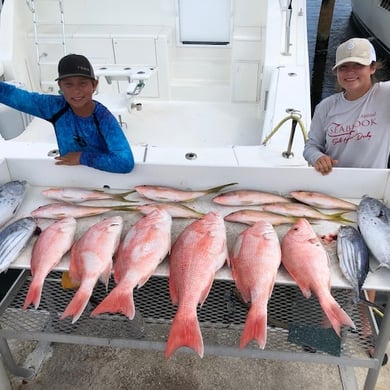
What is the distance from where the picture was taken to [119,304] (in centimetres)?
135

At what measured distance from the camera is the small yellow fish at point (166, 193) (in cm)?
188

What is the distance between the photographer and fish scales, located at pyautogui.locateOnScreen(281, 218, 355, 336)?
1.35 meters

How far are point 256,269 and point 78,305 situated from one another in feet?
2.20

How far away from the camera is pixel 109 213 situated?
72.1 inches

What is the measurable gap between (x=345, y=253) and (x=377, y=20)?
14787 mm

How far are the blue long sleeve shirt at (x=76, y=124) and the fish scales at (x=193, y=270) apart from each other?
0.63 m

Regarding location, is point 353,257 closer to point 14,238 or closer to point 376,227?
point 376,227

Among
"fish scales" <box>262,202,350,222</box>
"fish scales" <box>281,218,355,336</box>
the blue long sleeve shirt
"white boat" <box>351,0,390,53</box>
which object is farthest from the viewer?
"white boat" <box>351,0,390,53</box>

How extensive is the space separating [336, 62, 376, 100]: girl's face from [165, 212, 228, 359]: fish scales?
1.02m

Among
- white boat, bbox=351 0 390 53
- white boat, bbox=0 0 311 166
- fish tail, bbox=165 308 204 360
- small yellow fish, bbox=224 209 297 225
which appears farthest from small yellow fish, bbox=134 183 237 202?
white boat, bbox=351 0 390 53

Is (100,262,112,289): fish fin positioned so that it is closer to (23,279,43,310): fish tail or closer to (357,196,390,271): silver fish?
(23,279,43,310): fish tail

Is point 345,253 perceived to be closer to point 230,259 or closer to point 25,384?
point 230,259

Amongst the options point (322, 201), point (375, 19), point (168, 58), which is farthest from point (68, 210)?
point (375, 19)

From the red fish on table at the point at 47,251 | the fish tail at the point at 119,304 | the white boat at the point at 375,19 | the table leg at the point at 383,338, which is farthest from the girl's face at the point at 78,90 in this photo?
the white boat at the point at 375,19
